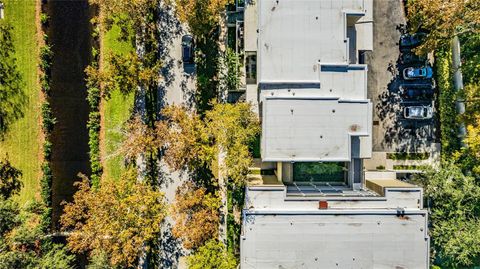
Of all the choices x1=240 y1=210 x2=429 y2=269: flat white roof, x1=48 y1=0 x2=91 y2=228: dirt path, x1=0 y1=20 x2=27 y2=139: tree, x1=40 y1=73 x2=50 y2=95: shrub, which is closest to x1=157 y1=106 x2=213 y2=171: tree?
x1=240 y1=210 x2=429 y2=269: flat white roof

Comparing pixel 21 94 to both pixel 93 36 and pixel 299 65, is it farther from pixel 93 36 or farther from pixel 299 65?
pixel 299 65

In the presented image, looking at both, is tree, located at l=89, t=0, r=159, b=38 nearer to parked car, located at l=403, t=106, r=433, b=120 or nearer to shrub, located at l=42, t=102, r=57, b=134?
shrub, located at l=42, t=102, r=57, b=134

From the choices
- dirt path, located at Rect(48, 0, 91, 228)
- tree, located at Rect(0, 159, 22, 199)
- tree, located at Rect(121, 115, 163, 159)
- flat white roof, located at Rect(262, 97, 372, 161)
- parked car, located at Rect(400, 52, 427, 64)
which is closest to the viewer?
flat white roof, located at Rect(262, 97, 372, 161)

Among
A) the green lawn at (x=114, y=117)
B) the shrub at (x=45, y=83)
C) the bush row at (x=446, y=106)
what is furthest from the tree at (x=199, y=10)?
the bush row at (x=446, y=106)

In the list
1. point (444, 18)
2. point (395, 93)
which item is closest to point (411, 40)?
point (395, 93)

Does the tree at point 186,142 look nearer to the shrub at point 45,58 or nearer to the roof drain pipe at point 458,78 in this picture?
the shrub at point 45,58

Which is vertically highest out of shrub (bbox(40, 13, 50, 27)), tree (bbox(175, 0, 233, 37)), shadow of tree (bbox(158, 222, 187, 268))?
shrub (bbox(40, 13, 50, 27))

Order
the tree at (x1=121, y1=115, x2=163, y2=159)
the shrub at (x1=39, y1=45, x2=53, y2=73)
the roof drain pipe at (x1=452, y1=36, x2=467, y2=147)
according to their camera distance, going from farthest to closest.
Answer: the shrub at (x1=39, y1=45, x2=53, y2=73) < the roof drain pipe at (x1=452, y1=36, x2=467, y2=147) < the tree at (x1=121, y1=115, x2=163, y2=159)
